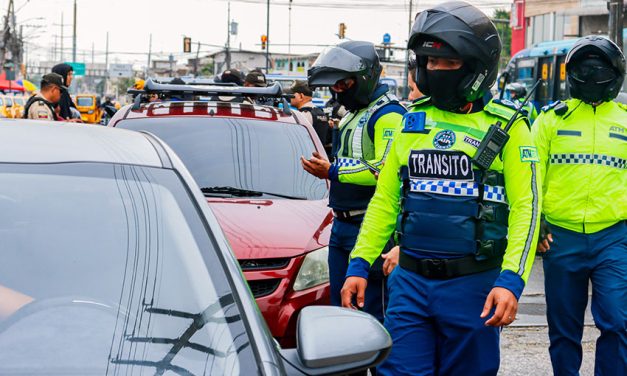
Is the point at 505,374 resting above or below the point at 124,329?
below

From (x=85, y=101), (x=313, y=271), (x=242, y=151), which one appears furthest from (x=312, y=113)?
(x=85, y=101)

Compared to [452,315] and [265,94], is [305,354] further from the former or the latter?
[265,94]

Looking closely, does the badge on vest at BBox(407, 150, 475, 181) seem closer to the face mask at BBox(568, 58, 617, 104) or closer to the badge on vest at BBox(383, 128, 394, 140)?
the badge on vest at BBox(383, 128, 394, 140)

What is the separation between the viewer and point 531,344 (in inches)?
277

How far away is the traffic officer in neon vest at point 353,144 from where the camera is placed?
16.8 feet

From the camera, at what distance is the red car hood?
546 centimetres

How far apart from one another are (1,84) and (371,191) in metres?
52.7

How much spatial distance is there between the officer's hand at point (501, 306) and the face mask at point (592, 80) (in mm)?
1888

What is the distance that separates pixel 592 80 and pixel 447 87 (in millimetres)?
1486

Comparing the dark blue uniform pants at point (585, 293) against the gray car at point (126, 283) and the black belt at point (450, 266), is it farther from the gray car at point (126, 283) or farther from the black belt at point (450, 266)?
the gray car at point (126, 283)

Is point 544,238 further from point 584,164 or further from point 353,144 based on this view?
point 353,144

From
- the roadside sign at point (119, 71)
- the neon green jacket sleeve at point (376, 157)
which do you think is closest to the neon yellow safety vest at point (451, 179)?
the neon green jacket sleeve at point (376, 157)

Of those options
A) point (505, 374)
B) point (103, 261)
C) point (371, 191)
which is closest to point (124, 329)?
point (103, 261)

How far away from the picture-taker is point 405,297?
3.92m
